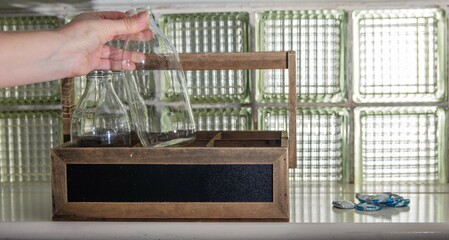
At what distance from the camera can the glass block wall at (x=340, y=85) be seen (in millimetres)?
1499

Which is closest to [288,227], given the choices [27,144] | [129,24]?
[129,24]

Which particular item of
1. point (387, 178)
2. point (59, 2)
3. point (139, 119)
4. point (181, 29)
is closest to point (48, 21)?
point (59, 2)

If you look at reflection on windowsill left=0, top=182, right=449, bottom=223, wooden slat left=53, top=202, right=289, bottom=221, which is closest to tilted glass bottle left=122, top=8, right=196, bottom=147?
wooden slat left=53, top=202, right=289, bottom=221

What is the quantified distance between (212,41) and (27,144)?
0.46 metres

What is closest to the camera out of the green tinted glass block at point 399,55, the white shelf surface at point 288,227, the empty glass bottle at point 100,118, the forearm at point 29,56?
the forearm at point 29,56

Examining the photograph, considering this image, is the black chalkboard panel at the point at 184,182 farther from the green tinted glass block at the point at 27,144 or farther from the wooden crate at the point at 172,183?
the green tinted glass block at the point at 27,144

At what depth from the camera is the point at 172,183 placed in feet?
3.87

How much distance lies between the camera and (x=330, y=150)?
1538 mm

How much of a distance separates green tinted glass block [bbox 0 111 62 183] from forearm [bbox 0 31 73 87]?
1.51 feet

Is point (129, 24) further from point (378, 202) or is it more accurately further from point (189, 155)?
point (378, 202)

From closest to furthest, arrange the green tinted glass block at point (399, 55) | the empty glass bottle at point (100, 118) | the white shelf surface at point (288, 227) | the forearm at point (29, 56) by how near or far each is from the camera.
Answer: the forearm at point (29, 56)
the white shelf surface at point (288, 227)
the empty glass bottle at point (100, 118)
the green tinted glass block at point (399, 55)

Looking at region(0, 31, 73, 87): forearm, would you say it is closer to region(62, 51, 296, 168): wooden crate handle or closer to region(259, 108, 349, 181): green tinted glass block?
region(62, 51, 296, 168): wooden crate handle

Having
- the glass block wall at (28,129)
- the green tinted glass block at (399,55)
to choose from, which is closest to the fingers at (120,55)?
the glass block wall at (28,129)

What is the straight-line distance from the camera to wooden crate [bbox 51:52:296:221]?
1.17 meters
